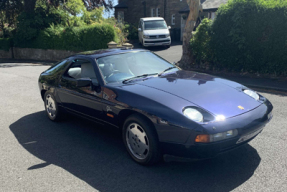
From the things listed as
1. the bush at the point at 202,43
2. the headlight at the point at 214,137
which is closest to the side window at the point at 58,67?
the headlight at the point at 214,137

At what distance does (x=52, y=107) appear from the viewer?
593cm

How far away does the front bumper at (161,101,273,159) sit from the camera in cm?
A: 333

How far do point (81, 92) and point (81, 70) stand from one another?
0.47 meters

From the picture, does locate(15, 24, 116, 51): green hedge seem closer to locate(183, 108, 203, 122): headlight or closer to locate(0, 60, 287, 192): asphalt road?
locate(0, 60, 287, 192): asphalt road

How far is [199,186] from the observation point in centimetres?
335

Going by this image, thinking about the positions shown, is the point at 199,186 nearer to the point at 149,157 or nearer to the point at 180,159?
the point at 180,159

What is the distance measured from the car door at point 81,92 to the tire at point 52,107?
358mm

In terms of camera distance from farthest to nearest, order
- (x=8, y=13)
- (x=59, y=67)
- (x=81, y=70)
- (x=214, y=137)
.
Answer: (x=8, y=13), (x=59, y=67), (x=81, y=70), (x=214, y=137)

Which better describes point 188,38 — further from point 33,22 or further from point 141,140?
point 33,22

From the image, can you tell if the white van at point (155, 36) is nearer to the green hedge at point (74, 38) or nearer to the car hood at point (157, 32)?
the car hood at point (157, 32)

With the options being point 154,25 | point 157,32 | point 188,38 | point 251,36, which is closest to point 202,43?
point 188,38

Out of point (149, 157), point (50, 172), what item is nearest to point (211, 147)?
point (149, 157)

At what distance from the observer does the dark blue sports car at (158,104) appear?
338cm

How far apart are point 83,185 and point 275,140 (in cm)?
298
